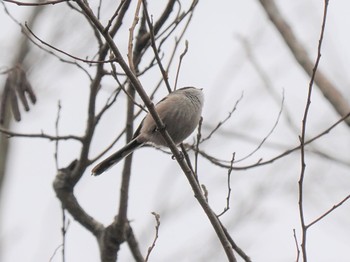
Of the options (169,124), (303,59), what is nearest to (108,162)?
(169,124)

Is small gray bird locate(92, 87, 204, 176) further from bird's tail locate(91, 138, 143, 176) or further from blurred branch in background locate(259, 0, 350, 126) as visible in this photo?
blurred branch in background locate(259, 0, 350, 126)

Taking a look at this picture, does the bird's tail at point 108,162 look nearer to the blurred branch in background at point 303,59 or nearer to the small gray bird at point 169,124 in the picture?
the small gray bird at point 169,124

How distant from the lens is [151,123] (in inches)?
140

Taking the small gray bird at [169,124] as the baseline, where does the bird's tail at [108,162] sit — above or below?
below

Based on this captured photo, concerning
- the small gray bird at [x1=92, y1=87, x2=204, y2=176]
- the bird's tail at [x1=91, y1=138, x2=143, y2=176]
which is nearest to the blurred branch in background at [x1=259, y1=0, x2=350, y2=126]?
the small gray bird at [x1=92, y1=87, x2=204, y2=176]

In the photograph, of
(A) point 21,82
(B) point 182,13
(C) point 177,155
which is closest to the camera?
(C) point 177,155

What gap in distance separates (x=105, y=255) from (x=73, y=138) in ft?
2.12

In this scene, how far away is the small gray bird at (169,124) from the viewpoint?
3.49 meters

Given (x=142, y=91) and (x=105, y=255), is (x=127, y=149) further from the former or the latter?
(x=142, y=91)

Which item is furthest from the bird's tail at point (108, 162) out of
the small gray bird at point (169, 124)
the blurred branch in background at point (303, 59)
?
the blurred branch in background at point (303, 59)

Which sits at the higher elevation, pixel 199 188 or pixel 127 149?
pixel 127 149

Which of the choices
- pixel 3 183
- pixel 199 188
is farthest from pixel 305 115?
pixel 3 183

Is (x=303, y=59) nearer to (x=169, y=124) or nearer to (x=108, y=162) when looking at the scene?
(x=169, y=124)

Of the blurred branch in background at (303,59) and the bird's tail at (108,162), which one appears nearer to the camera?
the blurred branch in background at (303,59)
